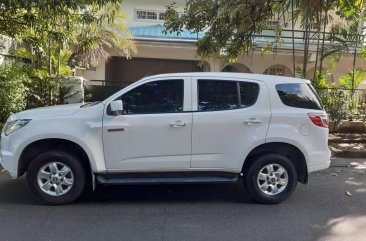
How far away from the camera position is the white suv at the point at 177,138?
607cm

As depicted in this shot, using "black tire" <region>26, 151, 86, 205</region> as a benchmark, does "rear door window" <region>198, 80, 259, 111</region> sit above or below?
above

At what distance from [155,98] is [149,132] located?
51 centimetres

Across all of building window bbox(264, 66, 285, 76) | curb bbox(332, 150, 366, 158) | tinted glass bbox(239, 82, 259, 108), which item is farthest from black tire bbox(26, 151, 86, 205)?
building window bbox(264, 66, 285, 76)

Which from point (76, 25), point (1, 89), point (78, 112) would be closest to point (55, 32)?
point (76, 25)

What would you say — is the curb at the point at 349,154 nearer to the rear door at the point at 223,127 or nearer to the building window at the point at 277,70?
the rear door at the point at 223,127

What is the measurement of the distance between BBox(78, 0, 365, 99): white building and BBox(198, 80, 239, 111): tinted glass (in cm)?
1193

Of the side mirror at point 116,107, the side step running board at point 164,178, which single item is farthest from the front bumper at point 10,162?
the side mirror at point 116,107

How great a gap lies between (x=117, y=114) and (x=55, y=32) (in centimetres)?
549

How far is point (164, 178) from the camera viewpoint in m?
6.25

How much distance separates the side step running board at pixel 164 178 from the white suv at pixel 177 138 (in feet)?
0.05

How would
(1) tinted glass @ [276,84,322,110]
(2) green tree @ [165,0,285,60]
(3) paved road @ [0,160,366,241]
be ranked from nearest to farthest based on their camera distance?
(3) paved road @ [0,160,366,241] < (1) tinted glass @ [276,84,322,110] < (2) green tree @ [165,0,285,60]

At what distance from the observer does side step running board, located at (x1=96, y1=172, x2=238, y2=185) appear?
614 cm

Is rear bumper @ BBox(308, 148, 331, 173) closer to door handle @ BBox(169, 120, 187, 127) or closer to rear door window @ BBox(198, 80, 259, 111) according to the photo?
rear door window @ BBox(198, 80, 259, 111)

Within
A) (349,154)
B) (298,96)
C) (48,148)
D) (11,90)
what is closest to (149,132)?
(48,148)
